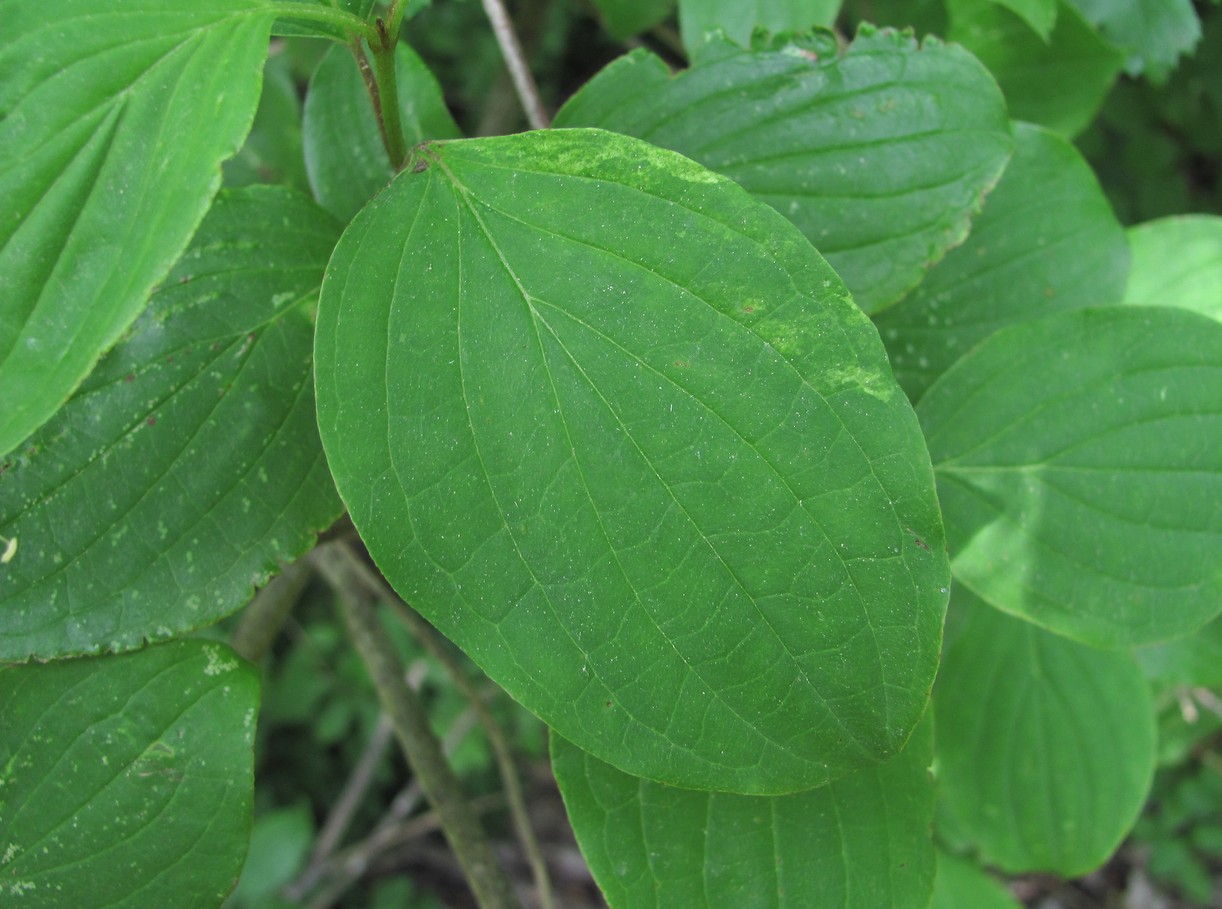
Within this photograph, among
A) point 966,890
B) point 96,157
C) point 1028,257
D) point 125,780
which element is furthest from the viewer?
point 966,890

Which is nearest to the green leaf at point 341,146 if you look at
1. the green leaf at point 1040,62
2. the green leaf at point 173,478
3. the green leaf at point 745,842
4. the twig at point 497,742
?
the green leaf at point 173,478

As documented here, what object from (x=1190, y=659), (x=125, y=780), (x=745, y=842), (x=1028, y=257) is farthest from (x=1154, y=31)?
(x=125, y=780)

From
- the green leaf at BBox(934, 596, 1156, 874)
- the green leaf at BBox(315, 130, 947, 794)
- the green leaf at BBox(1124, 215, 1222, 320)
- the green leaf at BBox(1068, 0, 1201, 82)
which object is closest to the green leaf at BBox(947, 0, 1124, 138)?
the green leaf at BBox(1068, 0, 1201, 82)

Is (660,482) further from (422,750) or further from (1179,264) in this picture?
(1179,264)

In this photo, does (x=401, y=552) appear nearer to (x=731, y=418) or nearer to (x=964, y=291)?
(x=731, y=418)

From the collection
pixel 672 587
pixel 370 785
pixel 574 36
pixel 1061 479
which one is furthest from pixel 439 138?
pixel 370 785

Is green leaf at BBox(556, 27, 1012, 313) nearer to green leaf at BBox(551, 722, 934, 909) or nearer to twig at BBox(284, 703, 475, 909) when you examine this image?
green leaf at BBox(551, 722, 934, 909)
